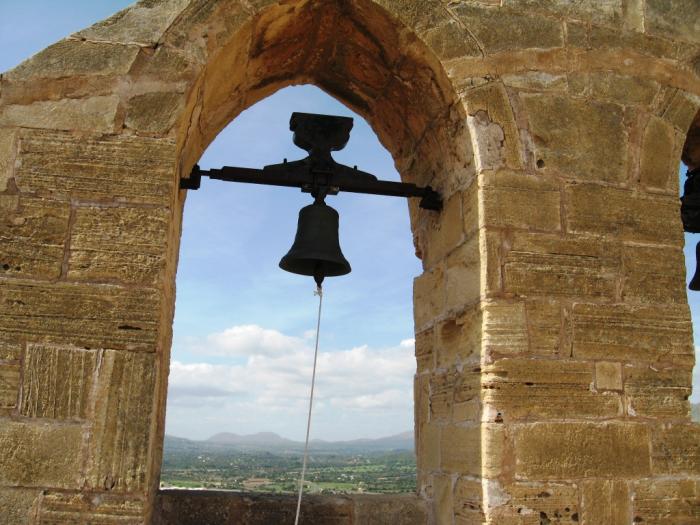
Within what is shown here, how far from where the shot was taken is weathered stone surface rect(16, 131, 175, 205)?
2986mm

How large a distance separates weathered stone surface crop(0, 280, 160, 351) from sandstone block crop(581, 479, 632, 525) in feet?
6.17

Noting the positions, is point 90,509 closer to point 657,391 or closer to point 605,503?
point 605,503

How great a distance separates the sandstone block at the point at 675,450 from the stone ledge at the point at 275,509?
1092mm

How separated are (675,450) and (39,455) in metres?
2.62

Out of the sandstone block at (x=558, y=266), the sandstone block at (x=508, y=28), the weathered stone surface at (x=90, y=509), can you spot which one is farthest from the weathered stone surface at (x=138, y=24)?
the weathered stone surface at (x=90, y=509)

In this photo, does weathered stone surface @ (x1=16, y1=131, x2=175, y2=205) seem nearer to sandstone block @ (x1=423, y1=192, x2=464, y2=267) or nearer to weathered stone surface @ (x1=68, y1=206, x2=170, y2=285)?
weathered stone surface @ (x1=68, y1=206, x2=170, y2=285)

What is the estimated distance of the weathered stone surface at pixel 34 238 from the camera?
9.49 feet

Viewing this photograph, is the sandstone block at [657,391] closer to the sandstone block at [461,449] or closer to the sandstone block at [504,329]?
the sandstone block at [504,329]

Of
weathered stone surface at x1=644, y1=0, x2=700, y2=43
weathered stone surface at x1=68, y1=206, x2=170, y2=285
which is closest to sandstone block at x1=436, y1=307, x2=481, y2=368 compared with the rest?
weathered stone surface at x1=68, y1=206, x2=170, y2=285

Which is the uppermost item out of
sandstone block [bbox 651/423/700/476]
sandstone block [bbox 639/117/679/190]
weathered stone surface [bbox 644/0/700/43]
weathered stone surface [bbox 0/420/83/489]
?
weathered stone surface [bbox 644/0/700/43]

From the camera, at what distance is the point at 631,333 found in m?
3.16

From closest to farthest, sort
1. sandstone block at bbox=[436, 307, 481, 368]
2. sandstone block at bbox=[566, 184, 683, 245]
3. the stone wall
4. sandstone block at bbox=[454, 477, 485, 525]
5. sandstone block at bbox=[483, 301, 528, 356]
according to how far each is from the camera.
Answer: the stone wall → sandstone block at bbox=[454, 477, 485, 525] → sandstone block at bbox=[483, 301, 528, 356] → sandstone block at bbox=[436, 307, 481, 368] → sandstone block at bbox=[566, 184, 683, 245]

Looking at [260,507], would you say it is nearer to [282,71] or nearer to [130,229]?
[130,229]

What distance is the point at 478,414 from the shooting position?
302 centimetres
